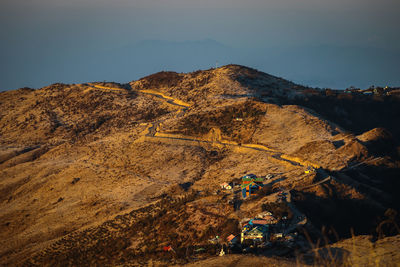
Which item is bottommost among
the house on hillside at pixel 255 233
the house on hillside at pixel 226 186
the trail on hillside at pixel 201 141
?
the house on hillside at pixel 255 233

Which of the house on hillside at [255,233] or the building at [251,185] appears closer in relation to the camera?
the house on hillside at [255,233]

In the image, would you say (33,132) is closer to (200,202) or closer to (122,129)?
(122,129)

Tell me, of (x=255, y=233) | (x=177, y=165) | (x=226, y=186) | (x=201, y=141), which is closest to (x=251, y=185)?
(x=226, y=186)

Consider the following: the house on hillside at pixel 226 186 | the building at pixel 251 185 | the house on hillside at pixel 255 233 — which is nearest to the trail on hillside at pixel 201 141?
the building at pixel 251 185

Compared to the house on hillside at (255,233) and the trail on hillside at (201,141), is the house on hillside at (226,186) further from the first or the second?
the house on hillside at (255,233)

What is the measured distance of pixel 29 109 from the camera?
7069cm

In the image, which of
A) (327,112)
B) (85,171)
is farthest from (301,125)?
(85,171)

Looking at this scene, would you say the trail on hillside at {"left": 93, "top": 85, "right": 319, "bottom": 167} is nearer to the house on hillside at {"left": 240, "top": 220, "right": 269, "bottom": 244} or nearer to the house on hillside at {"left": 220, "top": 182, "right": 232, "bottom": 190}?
the house on hillside at {"left": 220, "top": 182, "right": 232, "bottom": 190}

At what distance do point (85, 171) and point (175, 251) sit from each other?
24344 millimetres

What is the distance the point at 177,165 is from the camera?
41.6 meters

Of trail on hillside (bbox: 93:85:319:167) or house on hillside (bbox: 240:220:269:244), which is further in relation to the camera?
trail on hillside (bbox: 93:85:319:167)

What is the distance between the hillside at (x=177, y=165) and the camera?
2548cm

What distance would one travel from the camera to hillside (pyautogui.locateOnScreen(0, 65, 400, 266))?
83.6 ft

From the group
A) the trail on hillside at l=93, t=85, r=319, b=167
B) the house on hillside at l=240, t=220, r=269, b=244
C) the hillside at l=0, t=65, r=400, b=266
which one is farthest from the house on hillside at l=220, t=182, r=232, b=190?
the house on hillside at l=240, t=220, r=269, b=244
